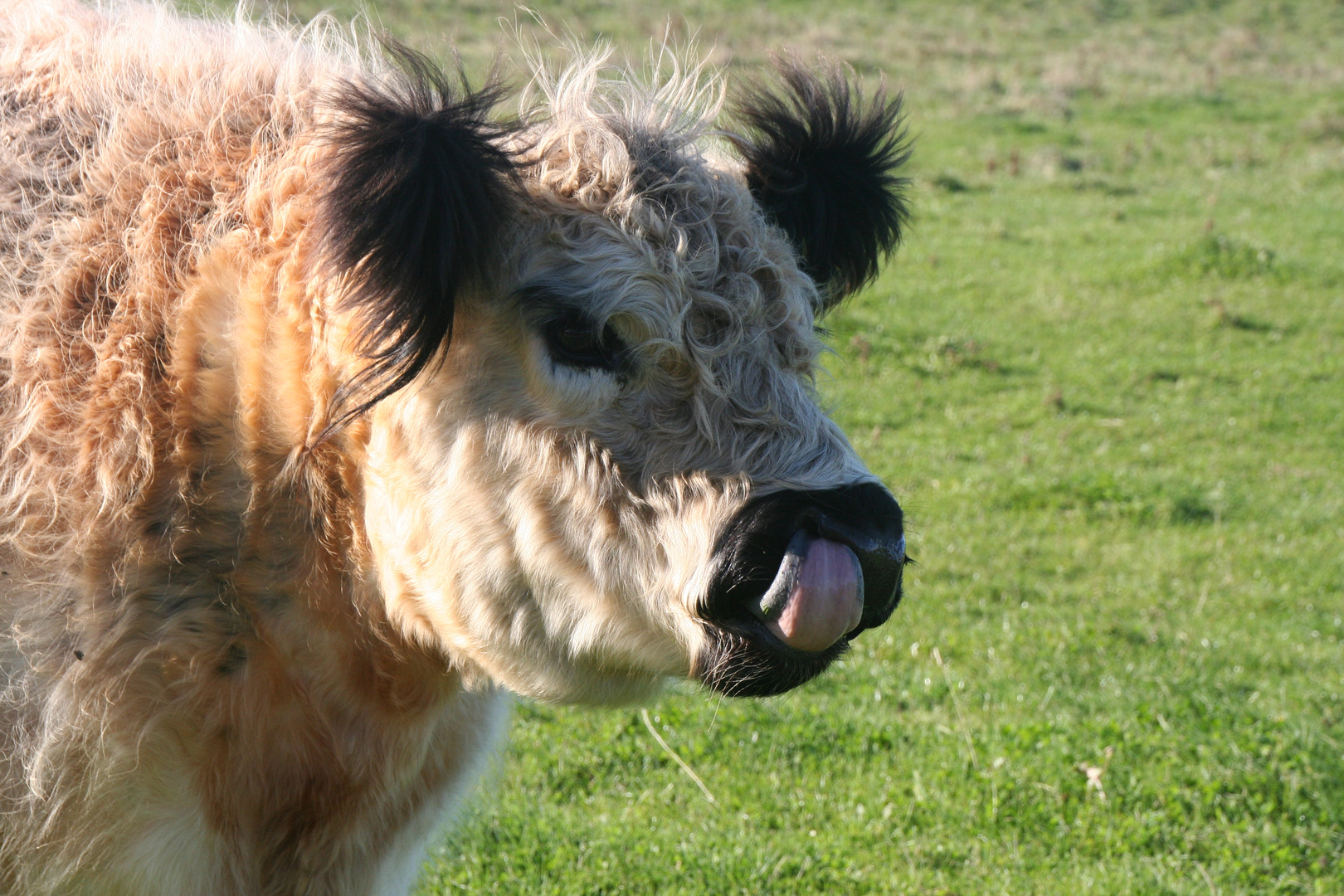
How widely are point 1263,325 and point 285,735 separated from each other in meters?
10.8

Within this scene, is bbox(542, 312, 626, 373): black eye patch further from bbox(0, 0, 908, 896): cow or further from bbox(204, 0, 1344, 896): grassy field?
bbox(204, 0, 1344, 896): grassy field

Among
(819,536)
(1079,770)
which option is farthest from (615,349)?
(1079,770)

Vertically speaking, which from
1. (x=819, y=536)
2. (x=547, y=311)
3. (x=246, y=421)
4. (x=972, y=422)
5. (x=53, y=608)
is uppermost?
(x=547, y=311)

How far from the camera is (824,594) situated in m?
2.20

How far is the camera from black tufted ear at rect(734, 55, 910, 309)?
9.86 feet

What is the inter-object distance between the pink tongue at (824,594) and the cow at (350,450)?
0.01m

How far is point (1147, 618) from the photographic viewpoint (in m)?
6.51

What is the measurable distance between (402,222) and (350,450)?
0.56 meters

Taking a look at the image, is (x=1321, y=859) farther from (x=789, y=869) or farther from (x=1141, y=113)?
(x=1141, y=113)

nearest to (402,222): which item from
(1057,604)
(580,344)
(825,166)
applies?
(580,344)

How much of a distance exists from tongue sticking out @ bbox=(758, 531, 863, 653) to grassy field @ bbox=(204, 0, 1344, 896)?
759 mm

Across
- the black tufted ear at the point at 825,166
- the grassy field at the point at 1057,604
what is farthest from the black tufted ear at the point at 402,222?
the black tufted ear at the point at 825,166

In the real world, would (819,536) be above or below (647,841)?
above

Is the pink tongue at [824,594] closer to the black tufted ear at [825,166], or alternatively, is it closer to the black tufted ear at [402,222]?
the black tufted ear at [402,222]
